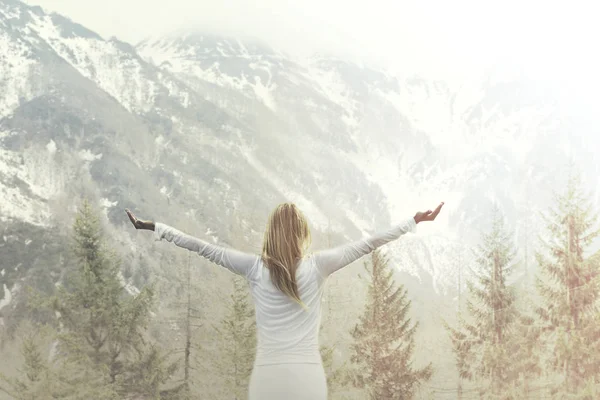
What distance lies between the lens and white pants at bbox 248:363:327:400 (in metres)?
2.01

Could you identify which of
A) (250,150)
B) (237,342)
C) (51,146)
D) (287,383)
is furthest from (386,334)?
(287,383)

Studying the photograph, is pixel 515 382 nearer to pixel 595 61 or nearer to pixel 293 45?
pixel 595 61

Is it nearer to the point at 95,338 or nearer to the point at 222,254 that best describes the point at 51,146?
the point at 95,338

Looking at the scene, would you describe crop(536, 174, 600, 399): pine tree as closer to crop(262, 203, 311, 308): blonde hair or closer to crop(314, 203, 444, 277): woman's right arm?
crop(314, 203, 444, 277): woman's right arm

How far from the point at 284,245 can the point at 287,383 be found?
0.41 metres

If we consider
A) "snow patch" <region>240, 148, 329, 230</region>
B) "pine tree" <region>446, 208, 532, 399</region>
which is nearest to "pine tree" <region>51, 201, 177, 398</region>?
"snow patch" <region>240, 148, 329, 230</region>

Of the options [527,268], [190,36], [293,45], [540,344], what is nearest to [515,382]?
[540,344]

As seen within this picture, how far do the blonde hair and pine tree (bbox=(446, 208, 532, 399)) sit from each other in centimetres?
419

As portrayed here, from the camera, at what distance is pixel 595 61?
21.5ft

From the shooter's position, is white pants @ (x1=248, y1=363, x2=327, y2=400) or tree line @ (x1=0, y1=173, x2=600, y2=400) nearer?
white pants @ (x1=248, y1=363, x2=327, y2=400)

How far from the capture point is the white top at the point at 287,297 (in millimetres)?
2061

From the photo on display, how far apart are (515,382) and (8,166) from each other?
4.59m

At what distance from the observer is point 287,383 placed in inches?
79.7

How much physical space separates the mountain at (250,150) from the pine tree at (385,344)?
0.48ft
